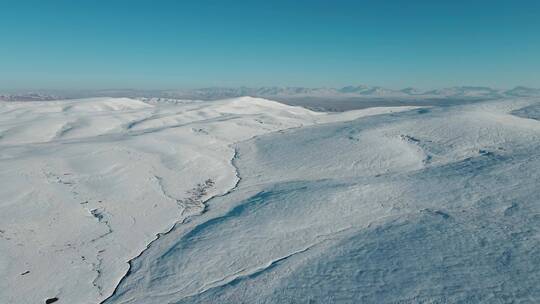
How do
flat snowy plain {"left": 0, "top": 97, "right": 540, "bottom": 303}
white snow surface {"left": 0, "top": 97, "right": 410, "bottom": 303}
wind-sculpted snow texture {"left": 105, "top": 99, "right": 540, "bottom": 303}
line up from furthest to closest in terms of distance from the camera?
white snow surface {"left": 0, "top": 97, "right": 410, "bottom": 303} < flat snowy plain {"left": 0, "top": 97, "right": 540, "bottom": 303} < wind-sculpted snow texture {"left": 105, "top": 99, "right": 540, "bottom": 303}

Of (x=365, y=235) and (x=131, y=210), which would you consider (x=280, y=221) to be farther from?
(x=131, y=210)

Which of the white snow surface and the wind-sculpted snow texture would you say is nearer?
the wind-sculpted snow texture

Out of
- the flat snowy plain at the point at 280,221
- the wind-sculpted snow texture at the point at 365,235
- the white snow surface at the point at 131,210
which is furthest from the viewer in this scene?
the white snow surface at the point at 131,210

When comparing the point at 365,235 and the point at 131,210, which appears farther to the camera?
the point at 131,210

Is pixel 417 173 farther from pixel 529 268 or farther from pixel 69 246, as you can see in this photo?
pixel 69 246

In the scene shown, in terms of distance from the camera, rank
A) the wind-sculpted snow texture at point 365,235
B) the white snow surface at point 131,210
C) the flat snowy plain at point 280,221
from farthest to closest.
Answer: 1. the white snow surface at point 131,210
2. the flat snowy plain at point 280,221
3. the wind-sculpted snow texture at point 365,235

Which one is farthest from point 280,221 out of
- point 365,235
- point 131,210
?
point 131,210
